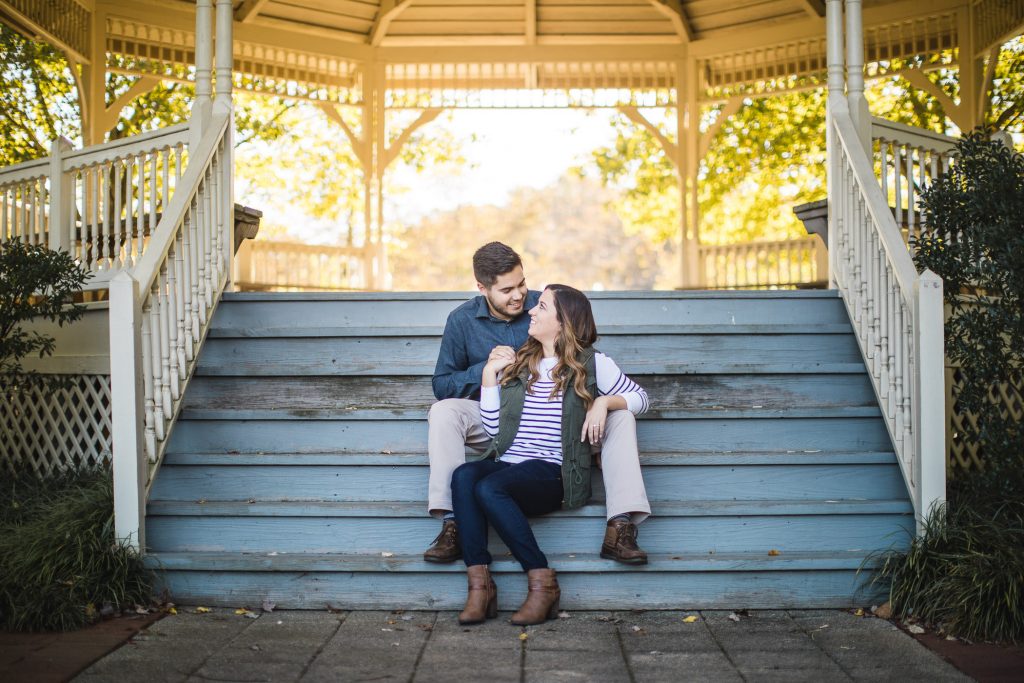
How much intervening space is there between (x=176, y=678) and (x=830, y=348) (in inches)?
134

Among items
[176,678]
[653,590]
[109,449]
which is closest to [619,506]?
[653,590]

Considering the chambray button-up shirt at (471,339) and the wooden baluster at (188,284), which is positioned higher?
the wooden baluster at (188,284)

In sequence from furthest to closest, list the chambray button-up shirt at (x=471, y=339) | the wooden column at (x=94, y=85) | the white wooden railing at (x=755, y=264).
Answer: the white wooden railing at (x=755, y=264) < the wooden column at (x=94, y=85) < the chambray button-up shirt at (x=471, y=339)

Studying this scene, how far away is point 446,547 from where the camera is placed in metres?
3.79

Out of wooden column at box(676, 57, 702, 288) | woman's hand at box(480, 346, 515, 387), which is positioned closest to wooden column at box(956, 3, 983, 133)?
wooden column at box(676, 57, 702, 288)

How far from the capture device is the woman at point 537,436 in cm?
365

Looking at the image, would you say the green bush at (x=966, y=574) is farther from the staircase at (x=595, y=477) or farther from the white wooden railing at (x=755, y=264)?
the white wooden railing at (x=755, y=264)

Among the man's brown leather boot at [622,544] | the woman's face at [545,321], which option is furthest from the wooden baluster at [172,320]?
the man's brown leather boot at [622,544]

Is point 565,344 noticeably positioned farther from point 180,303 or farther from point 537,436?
point 180,303

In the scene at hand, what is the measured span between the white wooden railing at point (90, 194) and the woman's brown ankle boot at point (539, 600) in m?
2.95

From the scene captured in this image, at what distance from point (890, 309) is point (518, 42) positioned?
22.5 feet

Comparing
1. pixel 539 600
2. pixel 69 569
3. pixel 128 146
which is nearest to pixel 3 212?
pixel 128 146

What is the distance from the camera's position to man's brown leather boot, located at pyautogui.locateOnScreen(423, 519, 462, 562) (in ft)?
12.4

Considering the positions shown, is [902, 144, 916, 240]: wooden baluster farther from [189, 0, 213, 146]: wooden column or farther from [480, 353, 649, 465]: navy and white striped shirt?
[189, 0, 213, 146]: wooden column
